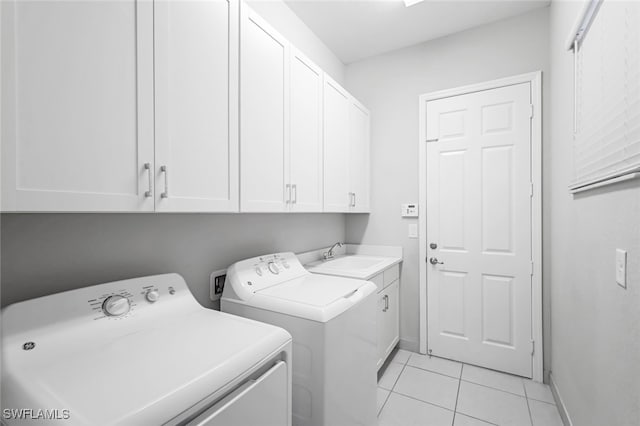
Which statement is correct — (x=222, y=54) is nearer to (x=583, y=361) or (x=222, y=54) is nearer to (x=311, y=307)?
(x=311, y=307)

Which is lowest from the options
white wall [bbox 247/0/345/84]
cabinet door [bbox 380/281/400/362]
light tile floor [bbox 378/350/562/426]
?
light tile floor [bbox 378/350/562/426]

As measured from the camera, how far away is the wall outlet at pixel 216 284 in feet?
5.17

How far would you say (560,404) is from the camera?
1.82 metres

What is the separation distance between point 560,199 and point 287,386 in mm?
2016

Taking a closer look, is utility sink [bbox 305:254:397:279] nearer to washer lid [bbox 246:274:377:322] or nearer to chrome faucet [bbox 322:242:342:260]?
chrome faucet [bbox 322:242:342:260]

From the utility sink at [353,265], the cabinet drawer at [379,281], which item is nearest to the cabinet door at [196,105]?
the utility sink at [353,265]

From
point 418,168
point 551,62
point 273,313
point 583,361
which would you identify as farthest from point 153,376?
point 551,62

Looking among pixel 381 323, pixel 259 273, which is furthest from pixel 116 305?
pixel 381 323

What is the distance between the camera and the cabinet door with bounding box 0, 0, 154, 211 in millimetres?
692

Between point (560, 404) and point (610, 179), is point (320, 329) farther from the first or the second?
point (560, 404)

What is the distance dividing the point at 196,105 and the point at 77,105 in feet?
1.32

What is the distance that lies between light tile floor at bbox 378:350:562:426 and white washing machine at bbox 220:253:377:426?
1.47ft

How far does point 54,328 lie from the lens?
89 cm

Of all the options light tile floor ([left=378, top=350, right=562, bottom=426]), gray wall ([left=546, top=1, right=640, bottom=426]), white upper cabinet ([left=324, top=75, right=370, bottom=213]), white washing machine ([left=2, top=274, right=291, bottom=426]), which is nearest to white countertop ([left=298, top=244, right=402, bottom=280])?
white upper cabinet ([left=324, top=75, right=370, bottom=213])
